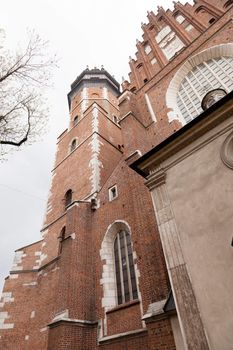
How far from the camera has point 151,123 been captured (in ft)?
41.6

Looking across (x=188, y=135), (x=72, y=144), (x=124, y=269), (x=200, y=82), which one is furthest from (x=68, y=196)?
(x=188, y=135)

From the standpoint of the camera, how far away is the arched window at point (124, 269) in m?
8.80

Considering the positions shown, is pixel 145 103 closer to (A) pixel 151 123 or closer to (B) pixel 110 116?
(A) pixel 151 123

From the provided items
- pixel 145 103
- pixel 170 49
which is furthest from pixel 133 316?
pixel 170 49

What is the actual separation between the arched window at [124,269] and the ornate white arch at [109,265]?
0.16 meters

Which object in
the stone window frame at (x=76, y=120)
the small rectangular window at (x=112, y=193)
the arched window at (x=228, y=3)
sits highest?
the stone window frame at (x=76, y=120)

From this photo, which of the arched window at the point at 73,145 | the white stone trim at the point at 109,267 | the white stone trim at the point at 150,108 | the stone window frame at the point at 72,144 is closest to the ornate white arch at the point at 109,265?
the white stone trim at the point at 109,267

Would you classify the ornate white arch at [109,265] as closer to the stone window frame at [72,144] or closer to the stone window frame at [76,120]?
the stone window frame at [72,144]

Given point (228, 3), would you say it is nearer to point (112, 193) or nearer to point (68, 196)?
point (112, 193)

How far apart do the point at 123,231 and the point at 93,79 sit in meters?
20.0

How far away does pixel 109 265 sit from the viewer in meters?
9.83

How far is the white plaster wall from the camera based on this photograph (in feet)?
13.6

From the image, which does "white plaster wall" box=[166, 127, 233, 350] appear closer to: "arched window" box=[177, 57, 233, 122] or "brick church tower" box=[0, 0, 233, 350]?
"brick church tower" box=[0, 0, 233, 350]

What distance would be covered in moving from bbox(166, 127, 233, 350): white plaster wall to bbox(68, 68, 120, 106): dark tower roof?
22.1m
